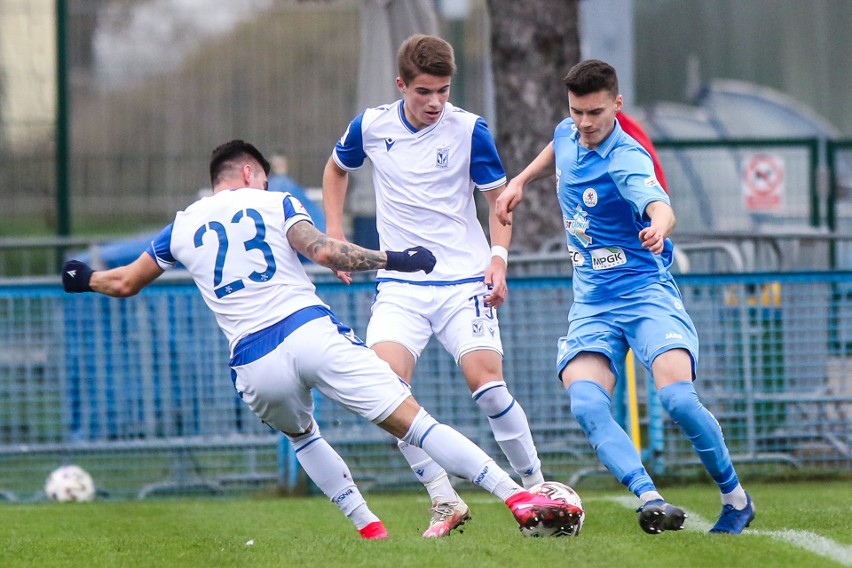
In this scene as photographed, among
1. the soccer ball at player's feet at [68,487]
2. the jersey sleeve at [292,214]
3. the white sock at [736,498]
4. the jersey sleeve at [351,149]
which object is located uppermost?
the jersey sleeve at [351,149]

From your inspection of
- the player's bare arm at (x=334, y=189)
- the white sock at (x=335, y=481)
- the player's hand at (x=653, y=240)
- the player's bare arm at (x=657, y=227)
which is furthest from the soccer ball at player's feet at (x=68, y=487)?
the player's hand at (x=653, y=240)

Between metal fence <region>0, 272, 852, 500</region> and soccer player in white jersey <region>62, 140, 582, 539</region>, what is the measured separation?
3.31 m

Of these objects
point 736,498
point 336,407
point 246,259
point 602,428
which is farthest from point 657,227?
point 336,407

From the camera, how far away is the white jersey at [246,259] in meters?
6.36

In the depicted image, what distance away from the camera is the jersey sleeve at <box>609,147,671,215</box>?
6.26 metres

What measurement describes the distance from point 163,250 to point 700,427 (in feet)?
8.23

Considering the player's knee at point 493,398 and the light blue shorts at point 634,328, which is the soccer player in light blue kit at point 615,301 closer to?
the light blue shorts at point 634,328

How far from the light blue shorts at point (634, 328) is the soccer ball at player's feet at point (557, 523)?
0.60 metres

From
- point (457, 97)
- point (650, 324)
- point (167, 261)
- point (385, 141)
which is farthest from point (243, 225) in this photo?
point (457, 97)

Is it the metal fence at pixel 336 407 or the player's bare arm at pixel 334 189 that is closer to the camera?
the player's bare arm at pixel 334 189

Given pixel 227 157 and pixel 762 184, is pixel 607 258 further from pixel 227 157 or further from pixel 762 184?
pixel 762 184

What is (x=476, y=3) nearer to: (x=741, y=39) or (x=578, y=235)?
(x=578, y=235)

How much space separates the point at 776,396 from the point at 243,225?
474 centimetres

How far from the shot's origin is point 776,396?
9.79 m
